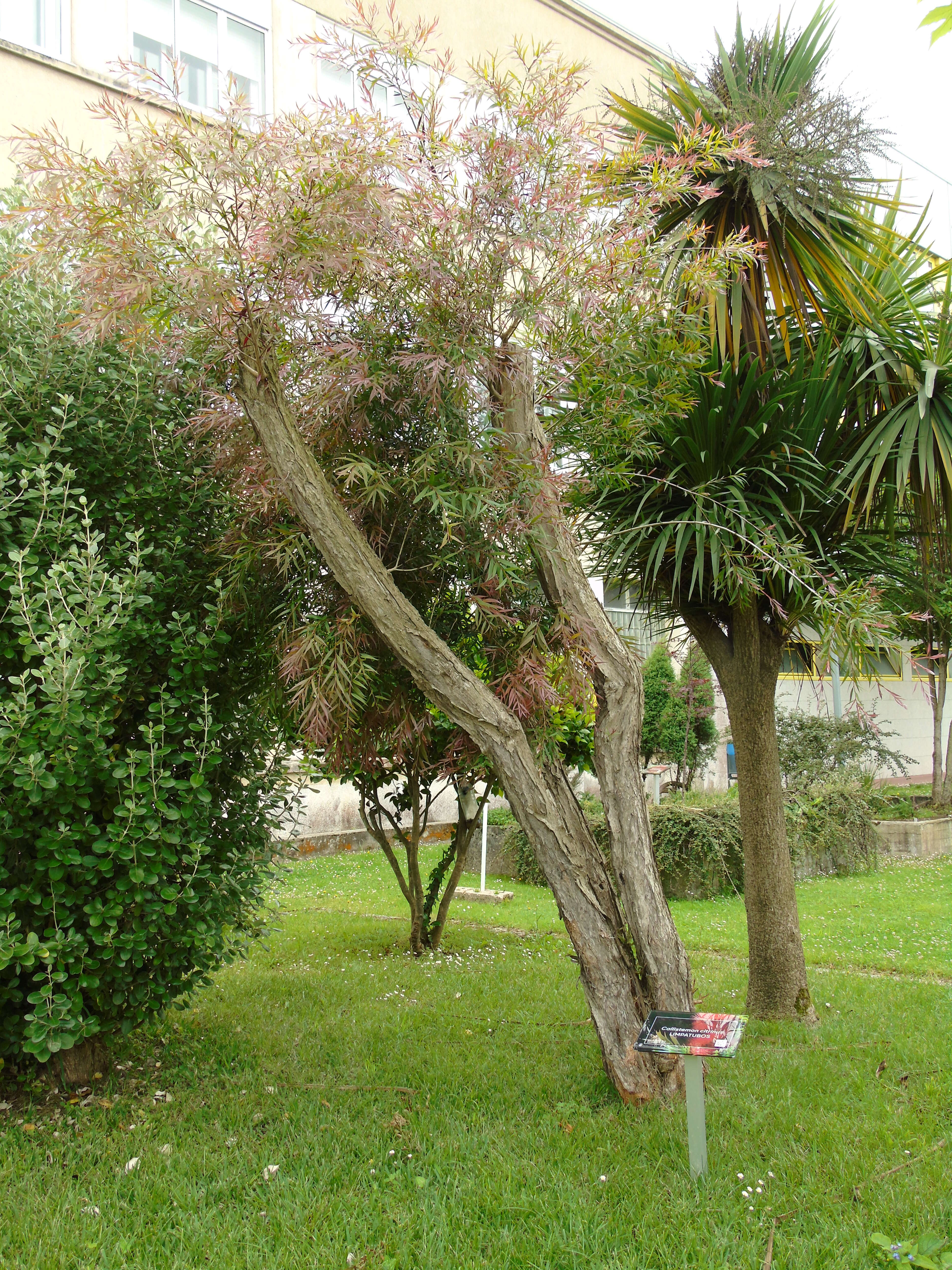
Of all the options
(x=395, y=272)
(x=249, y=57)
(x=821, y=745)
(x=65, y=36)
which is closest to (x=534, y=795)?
(x=395, y=272)

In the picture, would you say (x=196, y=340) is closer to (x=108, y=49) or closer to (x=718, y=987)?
(x=718, y=987)

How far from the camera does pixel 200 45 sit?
12.9m

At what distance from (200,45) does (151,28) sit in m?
0.64

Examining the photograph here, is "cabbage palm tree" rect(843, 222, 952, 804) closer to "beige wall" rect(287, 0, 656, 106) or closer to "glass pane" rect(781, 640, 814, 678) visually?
"glass pane" rect(781, 640, 814, 678)

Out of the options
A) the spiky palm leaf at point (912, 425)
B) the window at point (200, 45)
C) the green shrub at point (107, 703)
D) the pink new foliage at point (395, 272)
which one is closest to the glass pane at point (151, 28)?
the window at point (200, 45)

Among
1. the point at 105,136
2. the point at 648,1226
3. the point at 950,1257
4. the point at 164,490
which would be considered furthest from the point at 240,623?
the point at 105,136

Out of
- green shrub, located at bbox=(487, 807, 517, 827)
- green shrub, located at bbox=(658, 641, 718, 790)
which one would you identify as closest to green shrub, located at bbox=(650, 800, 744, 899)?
green shrub, located at bbox=(487, 807, 517, 827)

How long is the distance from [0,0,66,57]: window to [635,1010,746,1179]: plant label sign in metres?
12.6

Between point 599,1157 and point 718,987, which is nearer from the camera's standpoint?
point 599,1157

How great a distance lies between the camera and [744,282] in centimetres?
566

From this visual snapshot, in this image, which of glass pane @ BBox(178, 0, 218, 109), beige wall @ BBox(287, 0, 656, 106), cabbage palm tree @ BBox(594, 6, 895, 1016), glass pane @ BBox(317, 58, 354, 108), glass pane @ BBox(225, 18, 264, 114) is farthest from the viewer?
beige wall @ BBox(287, 0, 656, 106)

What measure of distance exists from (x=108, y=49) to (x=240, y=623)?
413 inches

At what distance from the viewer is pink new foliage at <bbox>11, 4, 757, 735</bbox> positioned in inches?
158

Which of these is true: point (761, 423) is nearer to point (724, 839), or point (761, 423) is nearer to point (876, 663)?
point (876, 663)
